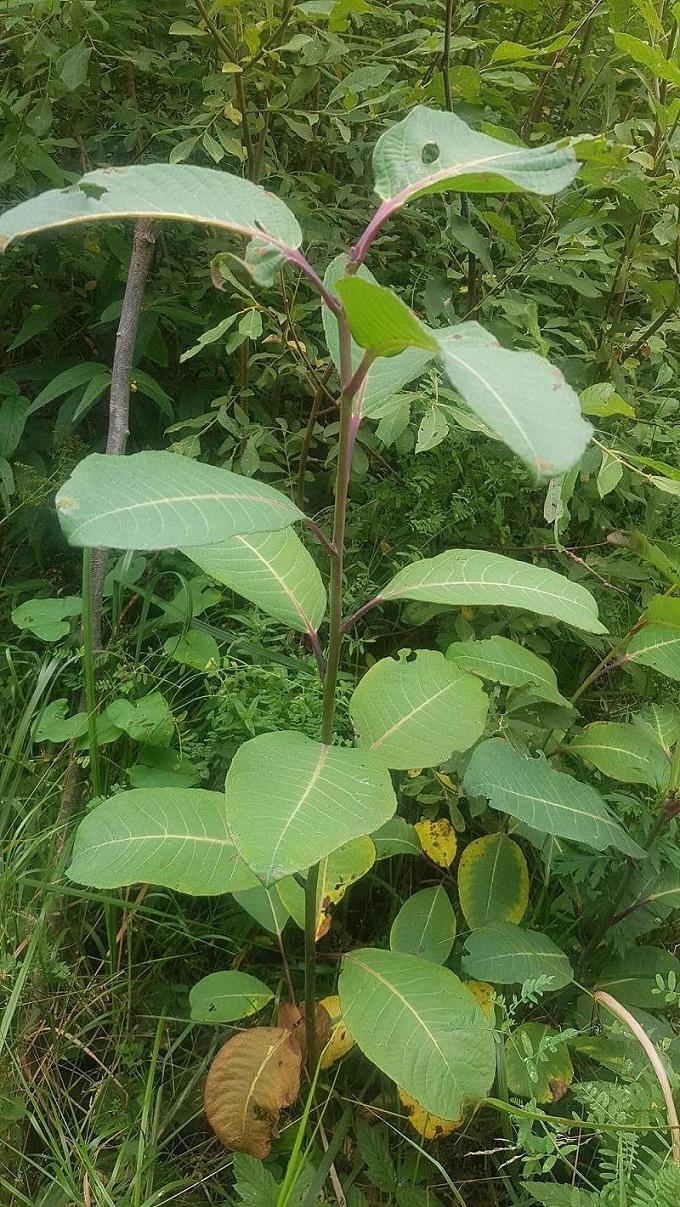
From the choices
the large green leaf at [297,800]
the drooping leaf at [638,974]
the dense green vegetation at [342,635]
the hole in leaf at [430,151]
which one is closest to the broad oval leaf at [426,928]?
the dense green vegetation at [342,635]

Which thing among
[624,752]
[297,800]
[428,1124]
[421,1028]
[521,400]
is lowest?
[428,1124]

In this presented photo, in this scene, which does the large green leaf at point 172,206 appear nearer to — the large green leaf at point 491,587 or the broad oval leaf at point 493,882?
the large green leaf at point 491,587

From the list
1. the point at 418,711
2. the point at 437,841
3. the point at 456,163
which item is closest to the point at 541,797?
the point at 418,711

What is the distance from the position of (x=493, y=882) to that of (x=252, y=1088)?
0.46 meters

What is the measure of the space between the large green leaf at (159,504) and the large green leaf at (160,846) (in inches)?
17.9

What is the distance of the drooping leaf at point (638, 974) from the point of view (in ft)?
3.87

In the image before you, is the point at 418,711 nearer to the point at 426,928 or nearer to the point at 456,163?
the point at 426,928

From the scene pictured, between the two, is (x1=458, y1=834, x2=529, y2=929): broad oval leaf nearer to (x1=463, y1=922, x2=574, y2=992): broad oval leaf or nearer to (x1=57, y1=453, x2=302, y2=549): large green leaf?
(x1=463, y1=922, x2=574, y2=992): broad oval leaf

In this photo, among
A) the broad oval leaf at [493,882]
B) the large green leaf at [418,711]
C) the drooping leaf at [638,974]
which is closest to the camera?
the large green leaf at [418,711]

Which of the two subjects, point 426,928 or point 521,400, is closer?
point 521,400

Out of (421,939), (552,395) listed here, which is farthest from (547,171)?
(421,939)

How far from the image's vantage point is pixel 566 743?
136cm

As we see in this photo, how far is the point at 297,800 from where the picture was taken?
33.0 inches

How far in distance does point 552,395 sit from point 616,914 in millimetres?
956
